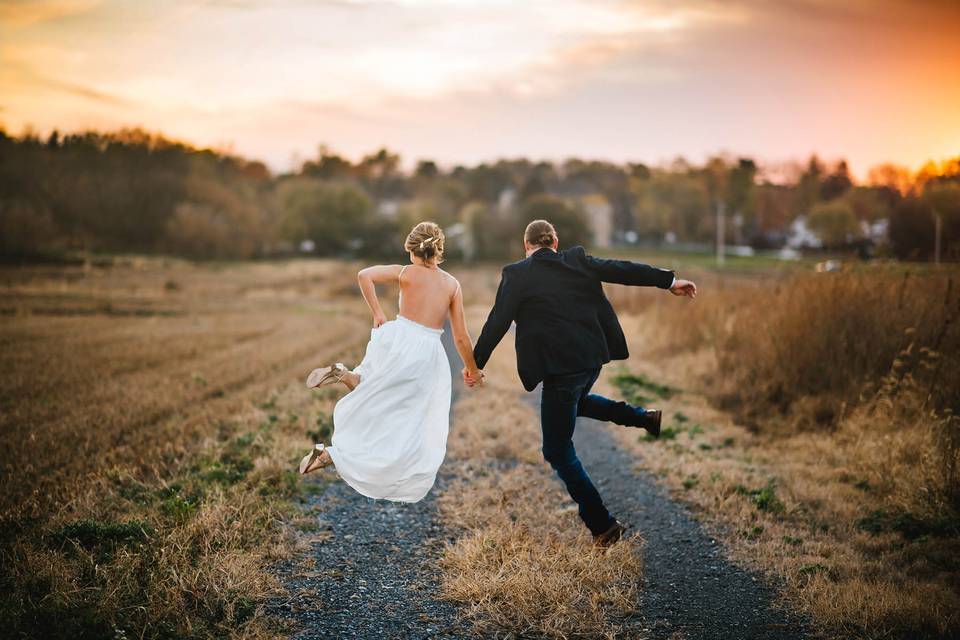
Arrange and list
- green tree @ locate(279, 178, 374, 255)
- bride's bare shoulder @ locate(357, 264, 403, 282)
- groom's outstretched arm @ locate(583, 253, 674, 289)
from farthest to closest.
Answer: green tree @ locate(279, 178, 374, 255), bride's bare shoulder @ locate(357, 264, 403, 282), groom's outstretched arm @ locate(583, 253, 674, 289)

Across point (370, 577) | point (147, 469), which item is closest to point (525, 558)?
point (370, 577)

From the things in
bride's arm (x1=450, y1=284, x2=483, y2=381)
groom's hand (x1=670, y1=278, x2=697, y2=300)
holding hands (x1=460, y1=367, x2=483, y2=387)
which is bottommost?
holding hands (x1=460, y1=367, x2=483, y2=387)

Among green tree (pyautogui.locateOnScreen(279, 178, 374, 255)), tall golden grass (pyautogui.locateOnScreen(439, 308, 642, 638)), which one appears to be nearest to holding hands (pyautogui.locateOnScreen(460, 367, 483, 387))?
tall golden grass (pyautogui.locateOnScreen(439, 308, 642, 638))

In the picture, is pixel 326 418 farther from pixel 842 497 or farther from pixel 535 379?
pixel 842 497

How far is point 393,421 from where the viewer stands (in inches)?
224

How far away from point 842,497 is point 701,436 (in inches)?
98.9

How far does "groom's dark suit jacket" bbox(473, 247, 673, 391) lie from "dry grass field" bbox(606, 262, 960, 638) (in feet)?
7.55

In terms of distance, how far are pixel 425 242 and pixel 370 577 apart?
276 cm

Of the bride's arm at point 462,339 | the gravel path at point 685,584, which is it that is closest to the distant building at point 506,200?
the gravel path at point 685,584

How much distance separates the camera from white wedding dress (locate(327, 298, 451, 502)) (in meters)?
5.60

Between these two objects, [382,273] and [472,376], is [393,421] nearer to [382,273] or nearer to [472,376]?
[472,376]

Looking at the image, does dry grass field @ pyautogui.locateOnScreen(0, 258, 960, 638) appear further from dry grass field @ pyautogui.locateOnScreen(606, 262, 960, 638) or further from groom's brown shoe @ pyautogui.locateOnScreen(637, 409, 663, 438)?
groom's brown shoe @ pyautogui.locateOnScreen(637, 409, 663, 438)

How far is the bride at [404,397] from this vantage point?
561cm

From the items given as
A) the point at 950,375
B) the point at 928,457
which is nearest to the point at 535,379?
the point at 928,457
